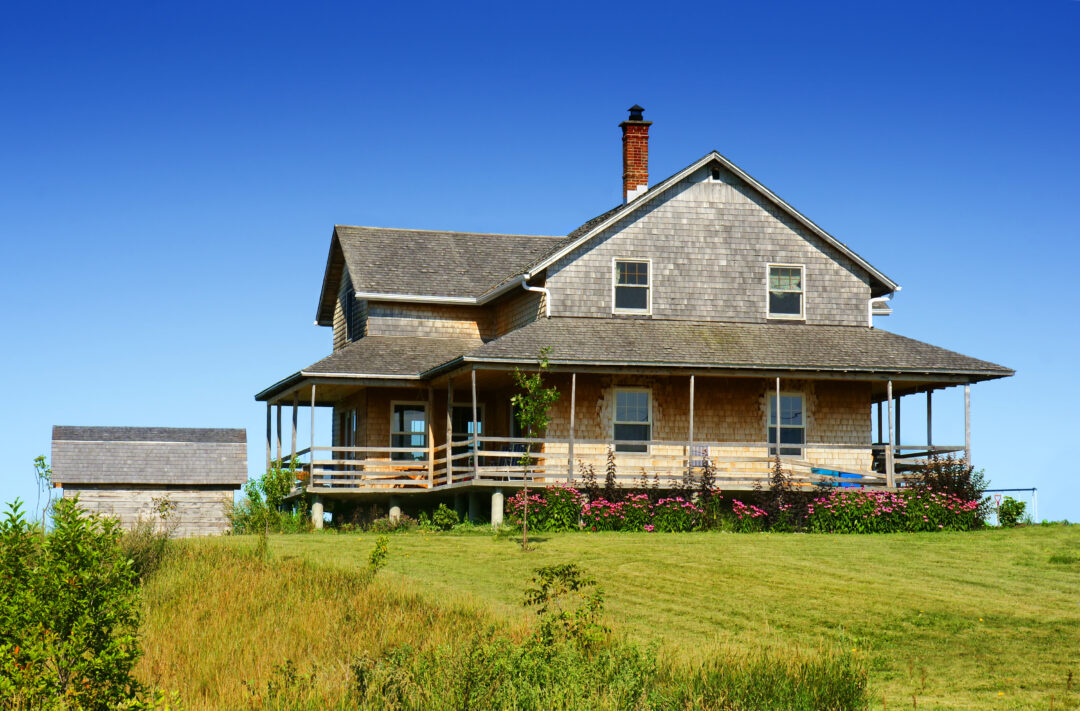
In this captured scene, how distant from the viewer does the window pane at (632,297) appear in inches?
1261

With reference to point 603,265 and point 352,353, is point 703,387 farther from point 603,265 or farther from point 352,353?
point 352,353

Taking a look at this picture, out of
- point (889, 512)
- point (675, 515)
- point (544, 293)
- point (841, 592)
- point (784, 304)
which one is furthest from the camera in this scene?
point (784, 304)

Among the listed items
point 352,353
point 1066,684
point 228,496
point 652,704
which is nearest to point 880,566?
point 1066,684

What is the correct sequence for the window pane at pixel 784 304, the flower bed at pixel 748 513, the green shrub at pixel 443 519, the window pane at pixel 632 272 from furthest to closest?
1. the window pane at pixel 784 304
2. the window pane at pixel 632 272
3. the green shrub at pixel 443 519
4. the flower bed at pixel 748 513

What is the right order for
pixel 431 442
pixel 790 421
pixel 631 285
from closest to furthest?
1. pixel 431 442
2. pixel 790 421
3. pixel 631 285

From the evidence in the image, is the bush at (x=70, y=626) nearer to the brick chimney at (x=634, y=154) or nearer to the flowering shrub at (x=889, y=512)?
the flowering shrub at (x=889, y=512)

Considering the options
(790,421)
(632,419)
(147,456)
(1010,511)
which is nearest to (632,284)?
(632,419)

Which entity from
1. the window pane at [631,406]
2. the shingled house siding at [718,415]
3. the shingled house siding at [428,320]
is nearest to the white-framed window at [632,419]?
the window pane at [631,406]

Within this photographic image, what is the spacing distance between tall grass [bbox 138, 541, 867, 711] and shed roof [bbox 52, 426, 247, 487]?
96.8 feet

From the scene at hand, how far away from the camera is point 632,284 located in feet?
105

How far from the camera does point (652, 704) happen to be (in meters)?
11.4

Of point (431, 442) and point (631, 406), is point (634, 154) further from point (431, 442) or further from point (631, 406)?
point (431, 442)

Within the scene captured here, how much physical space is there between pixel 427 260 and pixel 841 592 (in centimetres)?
1979

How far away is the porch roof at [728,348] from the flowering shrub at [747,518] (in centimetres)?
314
